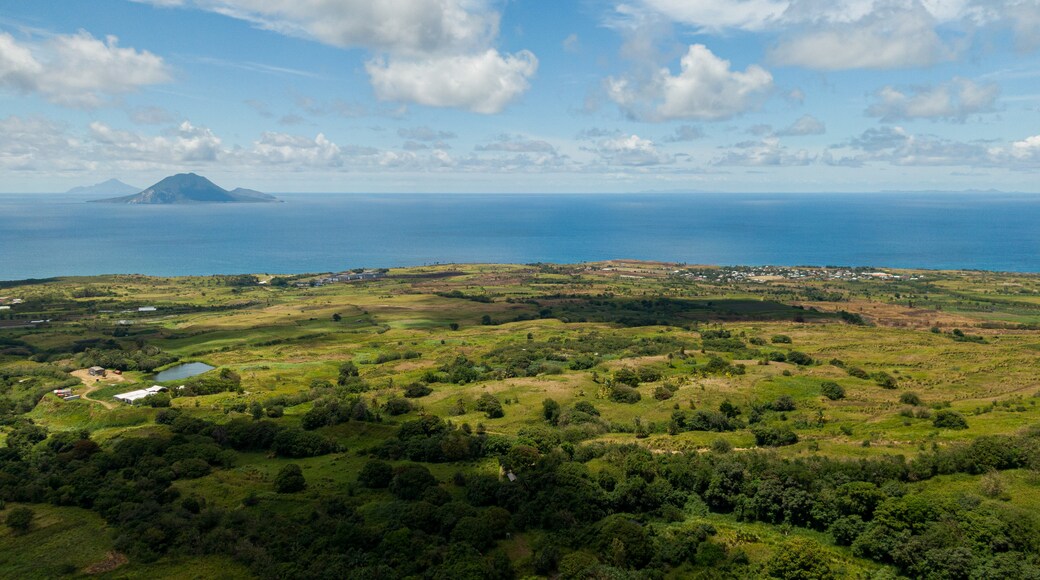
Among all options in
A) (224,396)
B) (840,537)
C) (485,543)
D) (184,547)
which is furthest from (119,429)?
(840,537)

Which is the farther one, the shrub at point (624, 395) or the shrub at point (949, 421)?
the shrub at point (624, 395)

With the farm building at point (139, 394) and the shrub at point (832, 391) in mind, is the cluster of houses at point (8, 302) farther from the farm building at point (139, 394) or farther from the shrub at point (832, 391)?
the shrub at point (832, 391)

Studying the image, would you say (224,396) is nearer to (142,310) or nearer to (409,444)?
(409,444)

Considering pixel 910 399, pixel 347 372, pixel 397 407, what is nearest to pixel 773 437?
pixel 910 399

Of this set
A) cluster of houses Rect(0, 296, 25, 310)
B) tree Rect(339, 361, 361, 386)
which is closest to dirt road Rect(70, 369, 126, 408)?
tree Rect(339, 361, 361, 386)

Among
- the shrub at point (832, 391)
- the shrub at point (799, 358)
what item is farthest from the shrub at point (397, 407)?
the shrub at point (799, 358)

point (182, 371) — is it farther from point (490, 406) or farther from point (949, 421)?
point (949, 421)

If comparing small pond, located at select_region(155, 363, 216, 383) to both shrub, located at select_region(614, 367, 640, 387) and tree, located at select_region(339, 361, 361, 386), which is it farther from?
shrub, located at select_region(614, 367, 640, 387)
